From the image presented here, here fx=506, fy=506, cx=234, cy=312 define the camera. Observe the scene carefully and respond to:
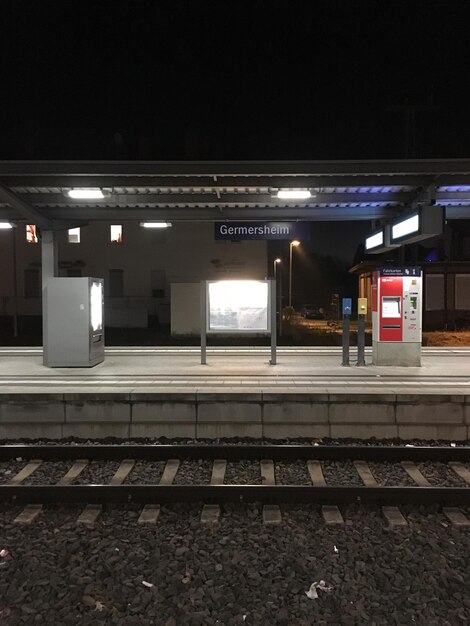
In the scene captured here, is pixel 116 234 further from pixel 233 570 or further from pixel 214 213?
pixel 233 570

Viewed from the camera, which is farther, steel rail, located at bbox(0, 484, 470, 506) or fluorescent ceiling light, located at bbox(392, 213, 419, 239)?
fluorescent ceiling light, located at bbox(392, 213, 419, 239)

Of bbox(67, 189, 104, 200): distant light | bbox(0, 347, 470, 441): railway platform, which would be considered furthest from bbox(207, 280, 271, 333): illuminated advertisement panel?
bbox(0, 347, 470, 441): railway platform

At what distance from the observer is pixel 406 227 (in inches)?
371

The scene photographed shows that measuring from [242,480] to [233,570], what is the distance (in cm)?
189

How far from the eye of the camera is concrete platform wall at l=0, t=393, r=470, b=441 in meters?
7.22

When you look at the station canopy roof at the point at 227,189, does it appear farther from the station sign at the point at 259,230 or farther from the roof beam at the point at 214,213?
the station sign at the point at 259,230

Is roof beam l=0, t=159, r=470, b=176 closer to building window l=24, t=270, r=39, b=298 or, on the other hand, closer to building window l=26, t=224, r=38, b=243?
building window l=26, t=224, r=38, b=243

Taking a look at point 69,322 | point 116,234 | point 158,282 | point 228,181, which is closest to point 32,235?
point 116,234

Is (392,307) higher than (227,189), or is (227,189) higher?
(227,189)

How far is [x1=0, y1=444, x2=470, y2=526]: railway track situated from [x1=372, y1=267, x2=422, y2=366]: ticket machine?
414 centimetres

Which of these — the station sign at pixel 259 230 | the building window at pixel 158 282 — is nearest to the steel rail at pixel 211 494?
the station sign at pixel 259 230

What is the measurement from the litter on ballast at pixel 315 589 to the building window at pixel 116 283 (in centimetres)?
2964

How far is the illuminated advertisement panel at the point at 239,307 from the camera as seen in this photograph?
1064 centimetres

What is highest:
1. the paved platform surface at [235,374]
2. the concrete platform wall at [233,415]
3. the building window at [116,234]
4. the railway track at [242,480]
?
the building window at [116,234]
